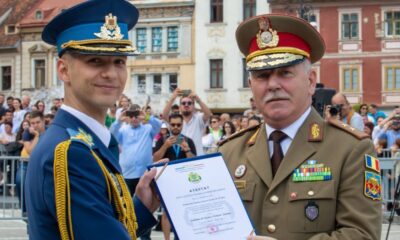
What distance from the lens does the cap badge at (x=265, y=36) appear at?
3.94 m

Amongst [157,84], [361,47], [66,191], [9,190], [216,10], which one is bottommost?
[9,190]

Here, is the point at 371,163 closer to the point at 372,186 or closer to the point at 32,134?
the point at 372,186

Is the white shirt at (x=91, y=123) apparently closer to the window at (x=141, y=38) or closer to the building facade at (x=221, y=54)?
the building facade at (x=221, y=54)

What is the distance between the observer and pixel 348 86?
45.8 meters

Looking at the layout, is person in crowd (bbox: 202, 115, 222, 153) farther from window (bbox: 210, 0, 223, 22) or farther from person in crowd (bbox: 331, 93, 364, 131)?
window (bbox: 210, 0, 223, 22)

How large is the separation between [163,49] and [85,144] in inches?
1820

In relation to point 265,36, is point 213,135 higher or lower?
lower

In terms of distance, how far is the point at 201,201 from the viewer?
144 inches

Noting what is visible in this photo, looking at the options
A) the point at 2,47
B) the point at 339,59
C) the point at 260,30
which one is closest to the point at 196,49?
the point at 339,59

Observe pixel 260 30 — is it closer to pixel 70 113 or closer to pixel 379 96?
pixel 70 113

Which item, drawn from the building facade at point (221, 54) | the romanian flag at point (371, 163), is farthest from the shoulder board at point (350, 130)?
the building facade at point (221, 54)

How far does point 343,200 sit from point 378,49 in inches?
1696

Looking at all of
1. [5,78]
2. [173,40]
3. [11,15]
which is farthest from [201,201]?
[11,15]

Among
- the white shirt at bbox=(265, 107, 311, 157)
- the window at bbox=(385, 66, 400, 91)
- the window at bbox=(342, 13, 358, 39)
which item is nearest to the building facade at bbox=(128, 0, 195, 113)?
the window at bbox=(342, 13, 358, 39)
